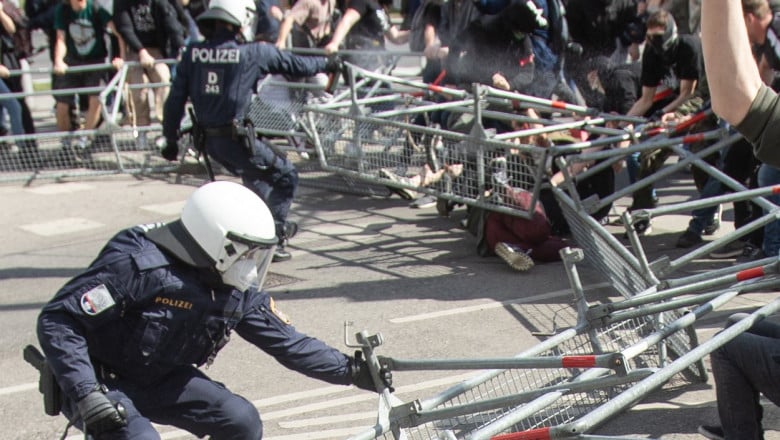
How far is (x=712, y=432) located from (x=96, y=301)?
257 centimetres

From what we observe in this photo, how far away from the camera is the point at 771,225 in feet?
20.7

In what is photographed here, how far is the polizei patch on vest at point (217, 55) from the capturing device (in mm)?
6875

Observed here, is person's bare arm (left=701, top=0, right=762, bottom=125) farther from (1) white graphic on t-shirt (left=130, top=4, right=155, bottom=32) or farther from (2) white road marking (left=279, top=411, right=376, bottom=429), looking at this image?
(1) white graphic on t-shirt (left=130, top=4, right=155, bottom=32)

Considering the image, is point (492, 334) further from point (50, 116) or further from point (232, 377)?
point (50, 116)

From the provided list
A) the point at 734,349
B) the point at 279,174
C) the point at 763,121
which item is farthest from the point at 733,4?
the point at 279,174

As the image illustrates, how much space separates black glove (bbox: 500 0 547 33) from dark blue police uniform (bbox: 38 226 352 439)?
5287 mm

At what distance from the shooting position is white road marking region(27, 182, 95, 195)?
10.1 m

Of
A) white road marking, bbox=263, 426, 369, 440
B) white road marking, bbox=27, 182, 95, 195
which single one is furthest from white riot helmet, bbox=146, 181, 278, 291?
white road marking, bbox=27, 182, 95, 195

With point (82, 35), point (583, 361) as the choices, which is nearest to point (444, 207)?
point (583, 361)

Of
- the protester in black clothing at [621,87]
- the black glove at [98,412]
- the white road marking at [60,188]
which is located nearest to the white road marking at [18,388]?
the black glove at [98,412]

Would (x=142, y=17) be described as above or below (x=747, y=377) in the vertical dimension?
above

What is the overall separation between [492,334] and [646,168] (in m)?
2.36

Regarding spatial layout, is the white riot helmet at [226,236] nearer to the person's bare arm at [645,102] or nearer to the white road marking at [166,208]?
the person's bare arm at [645,102]

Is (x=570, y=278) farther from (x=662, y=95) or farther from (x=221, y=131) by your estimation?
(x=662, y=95)
